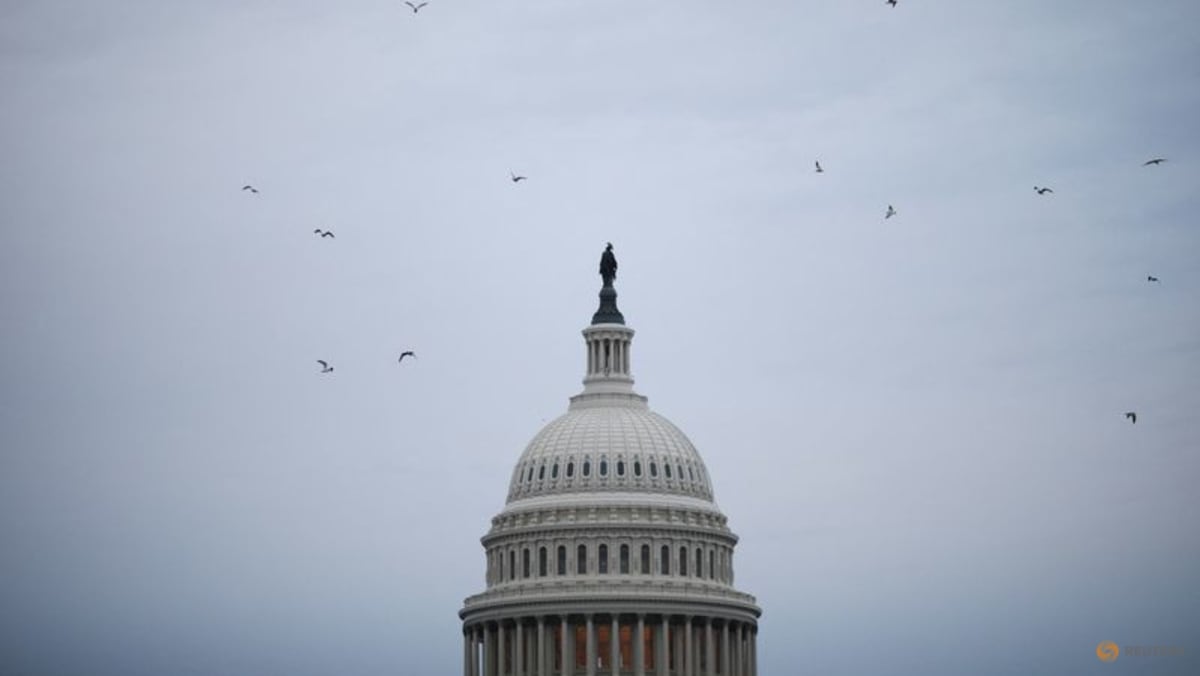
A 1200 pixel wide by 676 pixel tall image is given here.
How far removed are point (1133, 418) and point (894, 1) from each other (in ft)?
79.7

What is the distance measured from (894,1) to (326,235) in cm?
3614

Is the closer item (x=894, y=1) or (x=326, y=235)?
(x=894, y=1)

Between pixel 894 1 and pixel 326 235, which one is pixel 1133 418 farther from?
pixel 326 235

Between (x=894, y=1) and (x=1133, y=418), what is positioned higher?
(x=894, y=1)

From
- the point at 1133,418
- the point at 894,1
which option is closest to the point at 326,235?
the point at 894,1

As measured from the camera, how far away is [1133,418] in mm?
133000

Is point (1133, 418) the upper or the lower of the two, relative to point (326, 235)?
lower

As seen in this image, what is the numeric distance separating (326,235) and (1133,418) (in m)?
44.9

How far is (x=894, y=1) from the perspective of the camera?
12812 cm

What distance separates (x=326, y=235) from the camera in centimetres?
14650

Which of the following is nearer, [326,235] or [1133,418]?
[1133,418]
